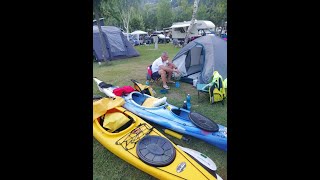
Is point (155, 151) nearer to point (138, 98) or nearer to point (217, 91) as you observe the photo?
point (138, 98)

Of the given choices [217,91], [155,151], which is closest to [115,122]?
[155,151]

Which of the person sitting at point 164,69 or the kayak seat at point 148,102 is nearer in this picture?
the kayak seat at point 148,102

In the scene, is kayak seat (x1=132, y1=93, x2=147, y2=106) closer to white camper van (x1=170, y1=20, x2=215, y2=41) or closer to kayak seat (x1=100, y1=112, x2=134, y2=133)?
kayak seat (x1=100, y1=112, x2=134, y2=133)

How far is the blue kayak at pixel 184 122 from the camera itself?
287 centimetres

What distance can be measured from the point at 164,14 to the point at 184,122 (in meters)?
36.5

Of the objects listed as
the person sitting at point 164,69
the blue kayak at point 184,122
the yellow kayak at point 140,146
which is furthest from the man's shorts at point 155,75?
the yellow kayak at point 140,146

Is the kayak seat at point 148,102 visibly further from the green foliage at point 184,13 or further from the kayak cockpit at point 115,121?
the green foliage at point 184,13

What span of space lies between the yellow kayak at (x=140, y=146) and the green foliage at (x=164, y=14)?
36167mm

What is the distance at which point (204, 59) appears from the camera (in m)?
5.82

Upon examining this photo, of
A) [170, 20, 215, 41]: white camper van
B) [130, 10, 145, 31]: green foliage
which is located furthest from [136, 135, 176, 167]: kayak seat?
[130, 10, 145, 31]: green foliage
